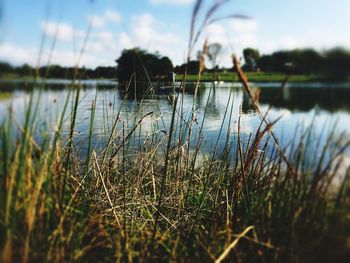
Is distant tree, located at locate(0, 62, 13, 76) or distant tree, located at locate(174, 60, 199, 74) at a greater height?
distant tree, located at locate(174, 60, 199, 74)

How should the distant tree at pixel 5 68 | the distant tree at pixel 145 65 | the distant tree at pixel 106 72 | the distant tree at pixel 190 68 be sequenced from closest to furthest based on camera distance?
the distant tree at pixel 5 68 → the distant tree at pixel 190 68 → the distant tree at pixel 106 72 → the distant tree at pixel 145 65

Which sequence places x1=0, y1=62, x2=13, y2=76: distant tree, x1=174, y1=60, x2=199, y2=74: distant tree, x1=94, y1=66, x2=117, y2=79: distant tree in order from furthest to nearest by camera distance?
x1=94, y1=66, x2=117, y2=79: distant tree, x1=174, y1=60, x2=199, y2=74: distant tree, x1=0, y1=62, x2=13, y2=76: distant tree

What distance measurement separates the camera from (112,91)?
3541 mm

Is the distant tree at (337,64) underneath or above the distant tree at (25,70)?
above

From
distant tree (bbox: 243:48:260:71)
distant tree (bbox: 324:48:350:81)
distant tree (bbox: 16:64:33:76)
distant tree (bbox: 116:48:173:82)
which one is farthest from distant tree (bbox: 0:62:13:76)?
distant tree (bbox: 243:48:260:71)

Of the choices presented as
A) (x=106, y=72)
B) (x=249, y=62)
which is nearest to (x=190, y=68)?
(x=106, y=72)

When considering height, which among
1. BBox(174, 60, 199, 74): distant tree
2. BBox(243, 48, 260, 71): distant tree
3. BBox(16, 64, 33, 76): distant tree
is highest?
BBox(243, 48, 260, 71): distant tree

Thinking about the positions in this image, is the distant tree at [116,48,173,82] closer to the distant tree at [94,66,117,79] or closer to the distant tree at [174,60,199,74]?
the distant tree at [94,66,117,79]

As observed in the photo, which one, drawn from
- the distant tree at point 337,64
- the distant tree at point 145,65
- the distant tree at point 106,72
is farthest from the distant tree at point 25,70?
the distant tree at point 337,64

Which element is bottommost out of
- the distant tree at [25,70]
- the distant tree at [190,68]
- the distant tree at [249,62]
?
the distant tree at [25,70]

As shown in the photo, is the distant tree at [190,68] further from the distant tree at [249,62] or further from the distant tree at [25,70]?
the distant tree at [25,70]

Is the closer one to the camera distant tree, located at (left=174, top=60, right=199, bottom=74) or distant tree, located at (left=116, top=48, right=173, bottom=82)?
distant tree, located at (left=174, top=60, right=199, bottom=74)

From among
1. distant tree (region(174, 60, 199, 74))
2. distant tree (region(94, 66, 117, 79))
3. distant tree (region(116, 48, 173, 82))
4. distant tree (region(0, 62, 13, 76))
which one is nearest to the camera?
distant tree (region(0, 62, 13, 76))

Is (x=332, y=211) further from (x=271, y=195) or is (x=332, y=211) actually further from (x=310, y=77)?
(x=310, y=77)
